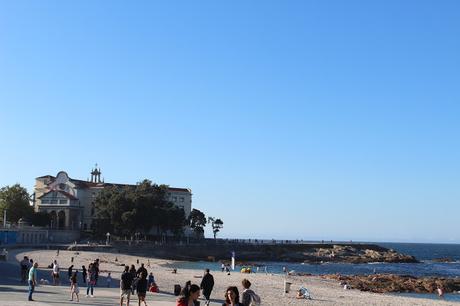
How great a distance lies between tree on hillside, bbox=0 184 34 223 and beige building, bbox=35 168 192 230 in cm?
333

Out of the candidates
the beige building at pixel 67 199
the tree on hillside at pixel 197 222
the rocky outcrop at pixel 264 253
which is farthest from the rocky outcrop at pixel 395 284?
the tree on hillside at pixel 197 222

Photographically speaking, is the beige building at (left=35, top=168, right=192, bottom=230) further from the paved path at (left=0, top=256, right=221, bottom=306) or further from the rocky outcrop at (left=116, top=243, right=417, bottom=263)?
the paved path at (left=0, top=256, right=221, bottom=306)

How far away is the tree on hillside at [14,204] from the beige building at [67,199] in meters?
3.33

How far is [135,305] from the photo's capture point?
21250 millimetres

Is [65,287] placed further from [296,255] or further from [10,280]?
[296,255]

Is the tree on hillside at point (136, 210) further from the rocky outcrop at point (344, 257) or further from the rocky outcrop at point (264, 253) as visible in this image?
the rocky outcrop at point (344, 257)

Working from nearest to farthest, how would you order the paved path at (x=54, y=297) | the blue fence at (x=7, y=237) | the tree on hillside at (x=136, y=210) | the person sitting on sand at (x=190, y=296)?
1. the person sitting on sand at (x=190, y=296)
2. the paved path at (x=54, y=297)
3. the blue fence at (x=7, y=237)
4. the tree on hillside at (x=136, y=210)

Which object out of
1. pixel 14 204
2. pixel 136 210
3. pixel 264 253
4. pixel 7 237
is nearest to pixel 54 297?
pixel 7 237

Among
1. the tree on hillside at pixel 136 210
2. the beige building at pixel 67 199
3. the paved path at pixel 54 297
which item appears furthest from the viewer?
the beige building at pixel 67 199

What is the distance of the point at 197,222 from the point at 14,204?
38881 millimetres

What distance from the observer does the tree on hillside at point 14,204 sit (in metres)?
98.5

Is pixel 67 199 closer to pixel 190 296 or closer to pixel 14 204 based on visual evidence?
pixel 14 204

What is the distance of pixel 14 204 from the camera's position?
326 feet

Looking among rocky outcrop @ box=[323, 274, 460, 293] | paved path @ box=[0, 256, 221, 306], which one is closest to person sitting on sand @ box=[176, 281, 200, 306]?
paved path @ box=[0, 256, 221, 306]
